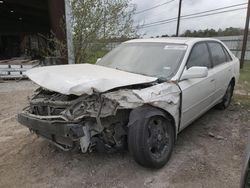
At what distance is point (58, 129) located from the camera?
2.88m

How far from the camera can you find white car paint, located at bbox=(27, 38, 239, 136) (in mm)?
2898

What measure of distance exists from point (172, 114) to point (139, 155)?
739 millimetres

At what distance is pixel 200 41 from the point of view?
4.44 metres

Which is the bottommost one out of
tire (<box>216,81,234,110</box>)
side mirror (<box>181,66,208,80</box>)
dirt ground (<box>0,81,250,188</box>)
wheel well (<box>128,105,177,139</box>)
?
dirt ground (<box>0,81,250,188</box>)

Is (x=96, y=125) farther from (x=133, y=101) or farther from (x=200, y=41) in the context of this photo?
(x=200, y=41)

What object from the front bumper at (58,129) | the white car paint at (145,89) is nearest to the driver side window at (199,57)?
the white car paint at (145,89)

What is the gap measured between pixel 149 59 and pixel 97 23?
5444 millimetres

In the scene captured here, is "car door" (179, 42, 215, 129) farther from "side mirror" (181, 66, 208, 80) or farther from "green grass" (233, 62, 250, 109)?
"green grass" (233, 62, 250, 109)

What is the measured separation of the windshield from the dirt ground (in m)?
1.25

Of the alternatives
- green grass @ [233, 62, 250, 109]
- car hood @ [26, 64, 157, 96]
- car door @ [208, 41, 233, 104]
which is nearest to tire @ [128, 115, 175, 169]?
car hood @ [26, 64, 157, 96]

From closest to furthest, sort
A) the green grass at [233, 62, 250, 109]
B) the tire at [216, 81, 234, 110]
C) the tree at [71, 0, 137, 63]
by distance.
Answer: the tire at [216, 81, 234, 110], the green grass at [233, 62, 250, 109], the tree at [71, 0, 137, 63]

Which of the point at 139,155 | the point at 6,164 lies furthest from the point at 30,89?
the point at 139,155

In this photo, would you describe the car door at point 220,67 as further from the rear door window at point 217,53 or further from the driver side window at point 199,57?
the driver side window at point 199,57

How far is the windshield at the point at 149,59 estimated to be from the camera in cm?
370
